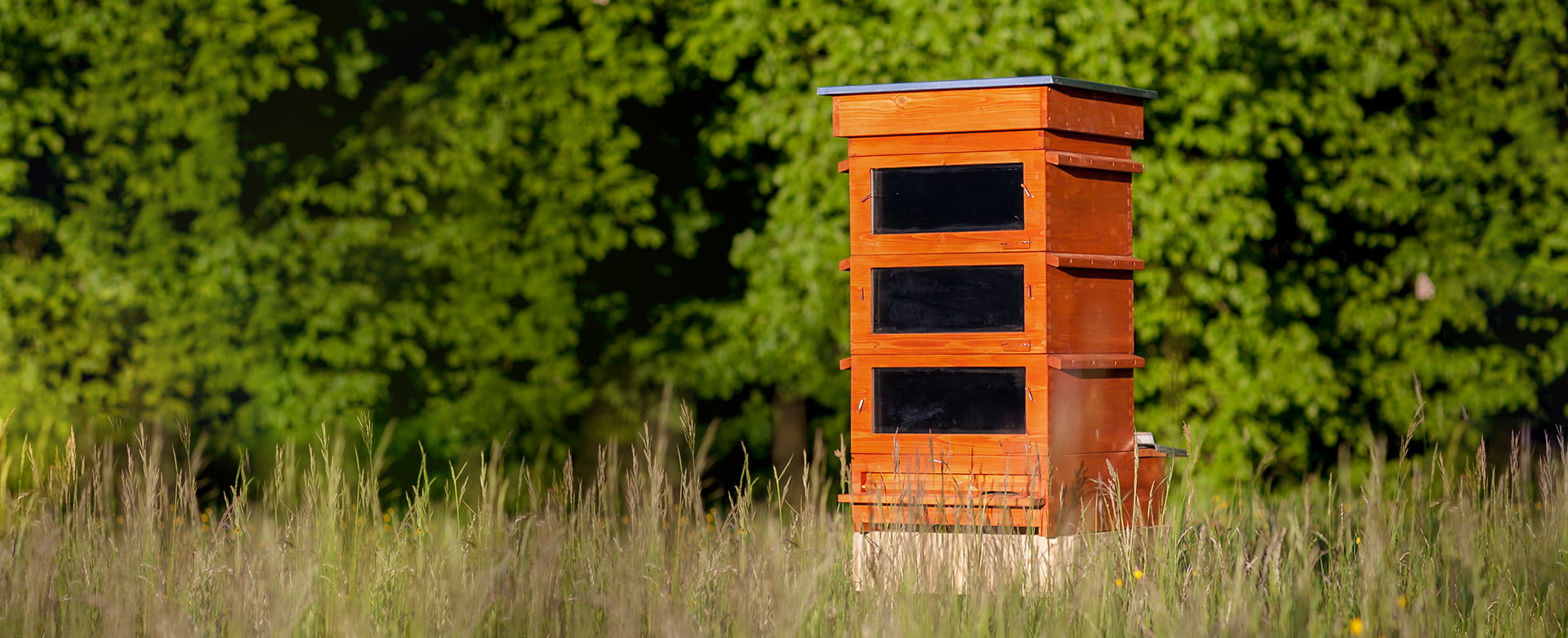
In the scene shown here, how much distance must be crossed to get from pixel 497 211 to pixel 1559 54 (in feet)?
18.2

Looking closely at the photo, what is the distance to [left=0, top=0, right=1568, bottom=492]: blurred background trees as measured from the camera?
24.2 ft

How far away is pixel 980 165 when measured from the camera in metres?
4.84

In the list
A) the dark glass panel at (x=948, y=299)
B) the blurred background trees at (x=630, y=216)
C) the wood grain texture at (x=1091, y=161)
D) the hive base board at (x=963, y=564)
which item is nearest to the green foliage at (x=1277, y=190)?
the blurred background trees at (x=630, y=216)

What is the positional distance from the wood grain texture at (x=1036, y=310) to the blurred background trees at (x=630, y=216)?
90.3 inches

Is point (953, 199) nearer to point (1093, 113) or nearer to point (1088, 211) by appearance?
point (1088, 211)

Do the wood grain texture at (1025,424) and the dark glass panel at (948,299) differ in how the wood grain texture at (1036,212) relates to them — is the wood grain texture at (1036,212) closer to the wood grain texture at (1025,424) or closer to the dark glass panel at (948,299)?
the dark glass panel at (948,299)

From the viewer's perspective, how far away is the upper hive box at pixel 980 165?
4773 mm

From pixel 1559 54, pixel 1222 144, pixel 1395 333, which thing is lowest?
pixel 1395 333

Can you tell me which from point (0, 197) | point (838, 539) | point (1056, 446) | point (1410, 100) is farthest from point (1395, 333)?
point (0, 197)

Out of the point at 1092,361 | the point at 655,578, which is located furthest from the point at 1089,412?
the point at 655,578

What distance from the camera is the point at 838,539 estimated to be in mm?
4570

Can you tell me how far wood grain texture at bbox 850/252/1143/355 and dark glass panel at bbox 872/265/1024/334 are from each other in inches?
1.0

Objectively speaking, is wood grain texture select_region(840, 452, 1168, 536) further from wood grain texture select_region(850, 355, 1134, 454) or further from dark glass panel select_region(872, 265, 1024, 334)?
dark glass panel select_region(872, 265, 1024, 334)

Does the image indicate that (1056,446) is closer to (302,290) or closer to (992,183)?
(992,183)
